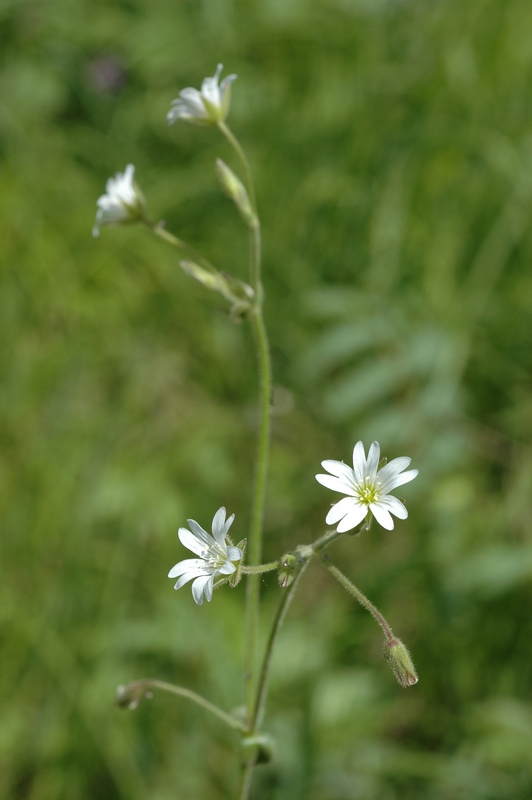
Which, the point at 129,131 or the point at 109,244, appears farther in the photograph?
the point at 129,131

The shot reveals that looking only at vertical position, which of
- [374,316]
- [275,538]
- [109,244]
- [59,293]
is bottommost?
[275,538]

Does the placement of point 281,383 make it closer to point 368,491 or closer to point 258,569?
point 368,491

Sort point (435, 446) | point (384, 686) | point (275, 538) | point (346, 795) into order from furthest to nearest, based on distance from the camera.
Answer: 1. point (275, 538)
2. point (435, 446)
3. point (384, 686)
4. point (346, 795)

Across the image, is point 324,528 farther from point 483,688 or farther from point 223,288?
point 223,288

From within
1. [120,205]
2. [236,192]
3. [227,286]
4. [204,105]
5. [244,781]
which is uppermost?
[204,105]

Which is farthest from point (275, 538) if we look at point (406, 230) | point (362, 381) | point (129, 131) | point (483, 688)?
point (129, 131)

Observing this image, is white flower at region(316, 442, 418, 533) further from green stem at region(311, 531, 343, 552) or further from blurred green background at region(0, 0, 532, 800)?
blurred green background at region(0, 0, 532, 800)

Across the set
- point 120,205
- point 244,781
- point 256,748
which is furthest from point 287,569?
point 120,205
